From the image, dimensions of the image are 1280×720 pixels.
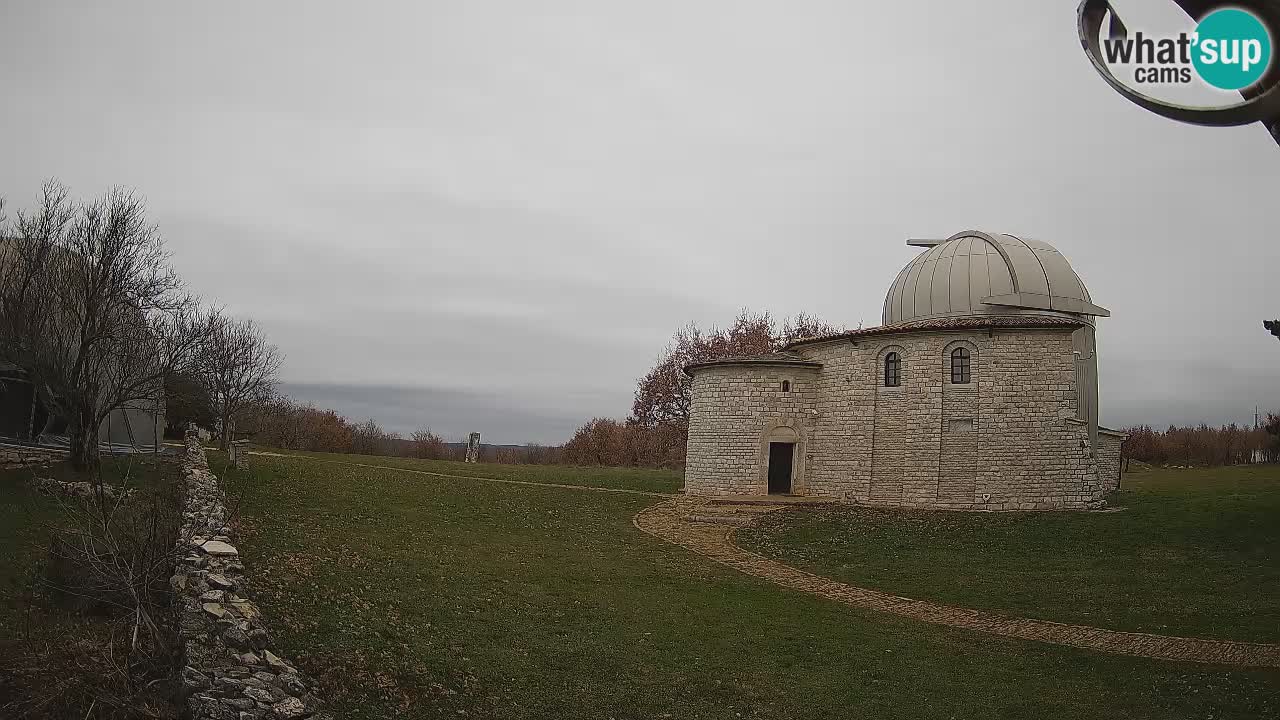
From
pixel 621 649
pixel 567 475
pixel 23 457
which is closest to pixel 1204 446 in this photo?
pixel 567 475

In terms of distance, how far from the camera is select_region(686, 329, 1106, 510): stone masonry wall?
69.8 ft

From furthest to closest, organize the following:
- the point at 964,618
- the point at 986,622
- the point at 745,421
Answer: the point at 745,421, the point at 964,618, the point at 986,622

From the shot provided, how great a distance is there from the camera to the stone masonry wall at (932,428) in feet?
69.8

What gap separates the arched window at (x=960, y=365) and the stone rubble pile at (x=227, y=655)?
1982cm

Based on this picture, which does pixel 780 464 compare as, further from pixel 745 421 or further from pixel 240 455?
pixel 240 455

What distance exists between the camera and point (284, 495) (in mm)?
18266

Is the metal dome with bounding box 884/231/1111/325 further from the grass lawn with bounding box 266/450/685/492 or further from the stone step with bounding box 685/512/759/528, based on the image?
A: the grass lawn with bounding box 266/450/685/492

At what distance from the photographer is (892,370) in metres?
23.7

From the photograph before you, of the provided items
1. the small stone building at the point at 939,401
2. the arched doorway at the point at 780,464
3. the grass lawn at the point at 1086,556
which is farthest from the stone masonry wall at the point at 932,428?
the grass lawn at the point at 1086,556

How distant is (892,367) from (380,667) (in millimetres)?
19303

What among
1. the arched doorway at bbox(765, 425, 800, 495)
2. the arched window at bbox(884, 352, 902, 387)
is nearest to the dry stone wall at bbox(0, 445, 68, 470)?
the arched doorway at bbox(765, 425, 800, 495)

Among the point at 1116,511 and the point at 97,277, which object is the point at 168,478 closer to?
the point at 97,277

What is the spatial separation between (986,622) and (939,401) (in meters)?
11.2

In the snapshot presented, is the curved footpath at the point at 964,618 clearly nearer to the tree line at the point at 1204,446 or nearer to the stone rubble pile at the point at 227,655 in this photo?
the stone rubble pile at the point at 227,655
